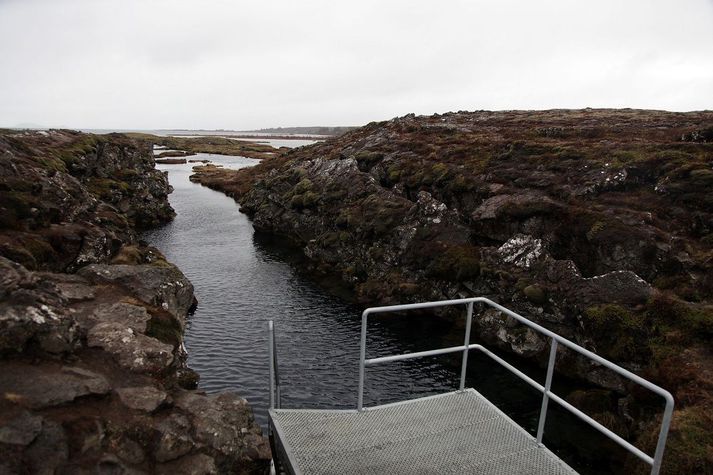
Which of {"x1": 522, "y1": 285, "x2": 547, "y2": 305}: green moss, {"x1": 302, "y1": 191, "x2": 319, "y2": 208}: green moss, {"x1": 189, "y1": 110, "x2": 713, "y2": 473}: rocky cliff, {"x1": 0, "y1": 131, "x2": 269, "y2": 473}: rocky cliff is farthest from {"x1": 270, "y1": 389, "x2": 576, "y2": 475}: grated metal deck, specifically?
{"x1": 302, "y1": 191, "x2": 319, "y2": 208}: green moss

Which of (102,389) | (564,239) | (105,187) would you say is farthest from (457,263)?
(105,187)

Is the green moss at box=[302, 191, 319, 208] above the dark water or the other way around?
above

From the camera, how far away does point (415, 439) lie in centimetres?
996

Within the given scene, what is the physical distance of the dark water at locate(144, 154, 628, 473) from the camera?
22984mm

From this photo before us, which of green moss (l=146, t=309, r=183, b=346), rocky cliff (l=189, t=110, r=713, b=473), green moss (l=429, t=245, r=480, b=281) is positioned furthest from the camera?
green moss (l=429, t=245, r=480, b=281)

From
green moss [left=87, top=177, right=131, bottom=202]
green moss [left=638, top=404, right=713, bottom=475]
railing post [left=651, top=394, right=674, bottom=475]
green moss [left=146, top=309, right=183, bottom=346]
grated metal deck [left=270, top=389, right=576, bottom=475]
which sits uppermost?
railing post [left=651, top=394, right=674, bottom=475]

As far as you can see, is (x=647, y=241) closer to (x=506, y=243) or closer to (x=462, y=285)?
(x=506, y=243)

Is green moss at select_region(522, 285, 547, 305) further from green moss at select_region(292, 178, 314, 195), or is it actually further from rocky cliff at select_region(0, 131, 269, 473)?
Result: green moss at select_region(292, 178, 314, 195)

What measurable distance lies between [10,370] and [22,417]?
1.71 metres

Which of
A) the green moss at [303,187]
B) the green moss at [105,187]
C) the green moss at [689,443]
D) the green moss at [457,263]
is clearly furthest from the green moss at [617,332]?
the green moss at [105,187]

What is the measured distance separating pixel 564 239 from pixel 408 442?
2592 cm

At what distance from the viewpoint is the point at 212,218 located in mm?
71188

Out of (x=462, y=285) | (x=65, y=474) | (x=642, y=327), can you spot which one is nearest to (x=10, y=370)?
(x=65, y=474)

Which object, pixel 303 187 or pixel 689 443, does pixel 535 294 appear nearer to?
pixel 689 443
